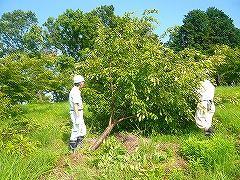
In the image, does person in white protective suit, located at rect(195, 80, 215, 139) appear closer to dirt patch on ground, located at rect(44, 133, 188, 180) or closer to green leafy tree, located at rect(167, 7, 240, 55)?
dirt patch on ground, located at rect(44, 133, 188, 180)

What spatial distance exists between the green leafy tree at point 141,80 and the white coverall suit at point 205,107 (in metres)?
0.22

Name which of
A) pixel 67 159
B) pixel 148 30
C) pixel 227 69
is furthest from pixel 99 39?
pixel 227 69

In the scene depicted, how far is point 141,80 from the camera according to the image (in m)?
5.50

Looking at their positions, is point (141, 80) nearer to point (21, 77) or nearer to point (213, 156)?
point (213, 156)

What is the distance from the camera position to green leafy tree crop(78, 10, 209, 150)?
5406 mm

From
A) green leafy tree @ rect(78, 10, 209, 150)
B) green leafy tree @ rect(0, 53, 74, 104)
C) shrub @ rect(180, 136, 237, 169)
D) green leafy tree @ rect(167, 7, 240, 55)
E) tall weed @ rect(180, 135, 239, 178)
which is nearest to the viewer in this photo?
tall weed @ rect(180, 135, 239, 178)

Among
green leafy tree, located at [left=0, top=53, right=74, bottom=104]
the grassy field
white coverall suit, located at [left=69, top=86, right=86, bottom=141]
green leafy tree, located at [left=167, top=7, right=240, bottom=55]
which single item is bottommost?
the grassy field

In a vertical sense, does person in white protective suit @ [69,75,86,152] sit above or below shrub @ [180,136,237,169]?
above

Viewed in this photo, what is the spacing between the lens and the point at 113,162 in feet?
14.0

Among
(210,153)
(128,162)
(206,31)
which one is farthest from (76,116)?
(206,31)

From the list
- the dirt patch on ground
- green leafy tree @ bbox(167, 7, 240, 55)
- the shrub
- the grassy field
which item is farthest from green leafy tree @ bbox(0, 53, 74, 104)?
green leafy tree @ bbox(167, 7, 240, 55)

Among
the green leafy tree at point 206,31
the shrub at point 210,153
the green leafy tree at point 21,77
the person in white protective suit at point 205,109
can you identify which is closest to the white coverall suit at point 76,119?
the shrub at point 210,153

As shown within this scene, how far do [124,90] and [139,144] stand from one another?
137 centimetres

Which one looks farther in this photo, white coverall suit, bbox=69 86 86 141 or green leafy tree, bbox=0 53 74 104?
green leafy tree, bbox=0 53 74 104
